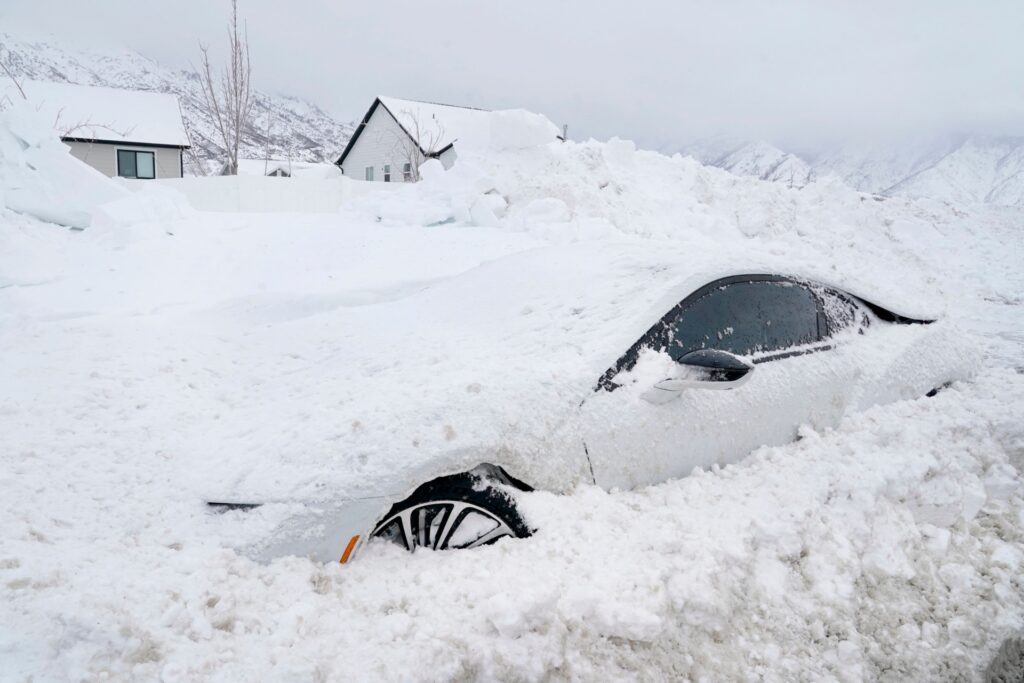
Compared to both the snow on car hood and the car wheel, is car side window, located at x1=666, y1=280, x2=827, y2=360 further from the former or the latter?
the car wheel

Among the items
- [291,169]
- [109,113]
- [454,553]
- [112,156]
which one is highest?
[109,113]

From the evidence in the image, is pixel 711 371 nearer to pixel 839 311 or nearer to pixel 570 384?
pixel 570 384

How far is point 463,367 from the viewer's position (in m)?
3.08

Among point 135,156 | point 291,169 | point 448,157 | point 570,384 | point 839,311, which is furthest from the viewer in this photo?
point 291,169

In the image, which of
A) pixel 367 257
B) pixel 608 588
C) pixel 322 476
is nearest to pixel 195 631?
pixel 322 476

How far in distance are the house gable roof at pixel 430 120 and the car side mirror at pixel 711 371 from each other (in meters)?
27.8

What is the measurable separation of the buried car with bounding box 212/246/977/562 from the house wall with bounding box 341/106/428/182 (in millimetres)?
27977

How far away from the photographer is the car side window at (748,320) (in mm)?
3234

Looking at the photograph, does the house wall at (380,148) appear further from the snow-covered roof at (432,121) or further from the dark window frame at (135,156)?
the dark window frame at (135,156)

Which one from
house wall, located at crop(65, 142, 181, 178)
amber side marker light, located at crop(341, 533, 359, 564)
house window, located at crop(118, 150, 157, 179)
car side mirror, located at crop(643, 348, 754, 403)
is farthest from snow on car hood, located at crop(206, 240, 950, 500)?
house window, located at crop(118, 150, 157, 179)

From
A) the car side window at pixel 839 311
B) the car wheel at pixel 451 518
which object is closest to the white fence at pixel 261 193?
the car side window at pixel 839 311

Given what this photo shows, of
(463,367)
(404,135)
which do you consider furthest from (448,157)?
(463,367)

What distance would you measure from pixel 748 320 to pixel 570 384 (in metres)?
1.24

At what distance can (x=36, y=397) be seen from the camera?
3127mm
